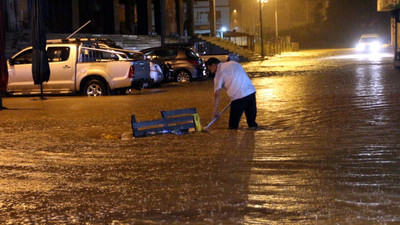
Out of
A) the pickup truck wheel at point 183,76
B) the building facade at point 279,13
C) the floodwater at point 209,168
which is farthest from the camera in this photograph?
the building facade at point 279,13

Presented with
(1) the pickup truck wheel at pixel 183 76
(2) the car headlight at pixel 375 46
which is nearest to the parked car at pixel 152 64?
(1) the pickup truck wheel at pixel 183 76

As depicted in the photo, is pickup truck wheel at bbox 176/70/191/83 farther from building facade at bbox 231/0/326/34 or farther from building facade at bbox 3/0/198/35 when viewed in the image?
building facade at bbox 231/0/326/34

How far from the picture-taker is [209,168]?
886cm

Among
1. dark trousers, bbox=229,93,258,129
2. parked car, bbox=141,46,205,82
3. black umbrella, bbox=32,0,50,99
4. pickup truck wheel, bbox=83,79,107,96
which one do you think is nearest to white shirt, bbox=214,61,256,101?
dark trousers, bbox=229,93,258,129

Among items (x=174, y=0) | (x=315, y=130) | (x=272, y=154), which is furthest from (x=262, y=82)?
(x=174, y=0)

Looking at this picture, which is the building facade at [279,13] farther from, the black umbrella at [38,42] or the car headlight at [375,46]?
the black umbrella at [38,42]

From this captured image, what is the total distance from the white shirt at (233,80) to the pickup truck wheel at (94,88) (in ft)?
30.4

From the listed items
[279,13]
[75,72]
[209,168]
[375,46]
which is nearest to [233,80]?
[209,168]

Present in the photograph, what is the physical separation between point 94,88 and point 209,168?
40.4 feet

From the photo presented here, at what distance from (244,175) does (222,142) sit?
2747 millimetres

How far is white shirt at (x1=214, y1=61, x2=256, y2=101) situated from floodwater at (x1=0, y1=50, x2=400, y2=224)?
745 millimetres

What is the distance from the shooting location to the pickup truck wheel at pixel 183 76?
27422 millimetres

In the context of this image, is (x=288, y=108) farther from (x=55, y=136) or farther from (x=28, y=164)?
(x=28, y=164)

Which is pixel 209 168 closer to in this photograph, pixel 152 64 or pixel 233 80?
pixel 233 80
